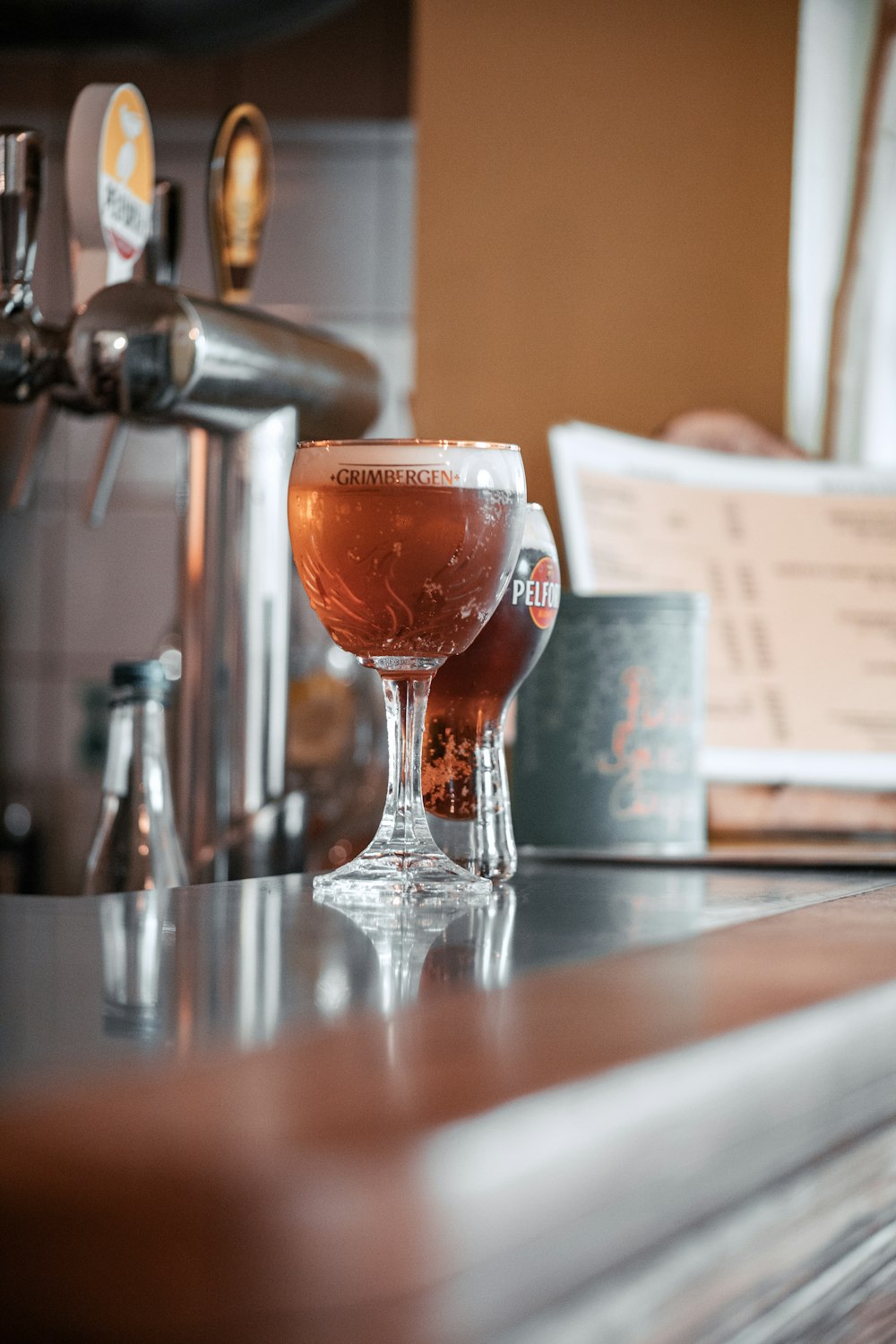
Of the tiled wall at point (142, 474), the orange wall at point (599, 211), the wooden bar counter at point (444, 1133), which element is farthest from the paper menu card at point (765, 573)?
the tiled wall at point (142, 474)

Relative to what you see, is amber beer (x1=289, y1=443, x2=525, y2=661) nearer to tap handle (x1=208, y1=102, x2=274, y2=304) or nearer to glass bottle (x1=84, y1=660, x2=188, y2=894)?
glass bottle (x1=84, y1=660, x2=188, y2=894)

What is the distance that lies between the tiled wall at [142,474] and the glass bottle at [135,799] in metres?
1.67

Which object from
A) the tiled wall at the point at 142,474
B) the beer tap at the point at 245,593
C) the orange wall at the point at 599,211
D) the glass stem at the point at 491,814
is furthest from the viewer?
the tiled wall at the point at 142,474

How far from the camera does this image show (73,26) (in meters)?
1.94

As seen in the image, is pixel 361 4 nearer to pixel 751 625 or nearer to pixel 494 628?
pixel 751 625

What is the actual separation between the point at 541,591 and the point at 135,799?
0.81ft

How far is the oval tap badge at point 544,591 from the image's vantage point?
63 cm

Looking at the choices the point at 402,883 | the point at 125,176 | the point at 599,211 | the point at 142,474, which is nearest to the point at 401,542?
the point at 402,883

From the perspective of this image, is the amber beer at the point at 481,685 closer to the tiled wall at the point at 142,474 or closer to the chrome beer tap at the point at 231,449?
the chrome beer tap at the point at 231,449

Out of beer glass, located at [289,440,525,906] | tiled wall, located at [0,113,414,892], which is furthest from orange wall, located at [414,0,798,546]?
tiled wall, located at [0,113,414,892]

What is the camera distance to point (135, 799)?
760 millimetres

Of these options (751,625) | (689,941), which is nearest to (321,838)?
Result: (751,625)

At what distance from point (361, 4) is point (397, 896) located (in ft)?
7.12

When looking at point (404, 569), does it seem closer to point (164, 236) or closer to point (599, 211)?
point (164, 236)
